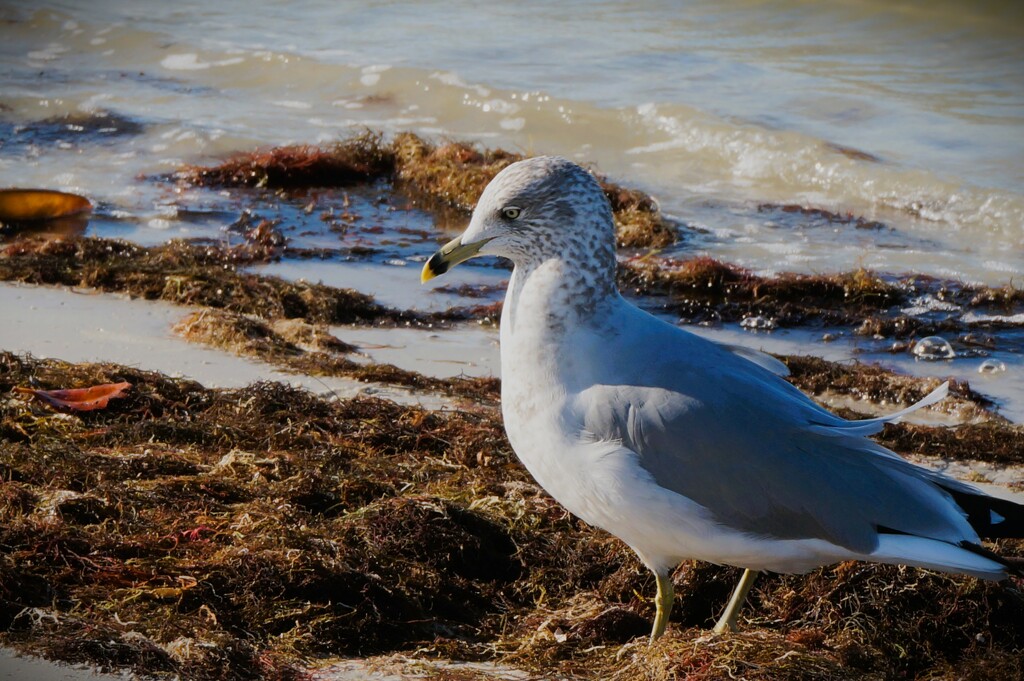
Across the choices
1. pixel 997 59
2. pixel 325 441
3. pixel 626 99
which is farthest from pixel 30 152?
pixel 997 59

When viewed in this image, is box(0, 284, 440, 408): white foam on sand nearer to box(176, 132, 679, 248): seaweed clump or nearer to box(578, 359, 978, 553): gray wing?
box(578, 359, 978, 553): gray wing

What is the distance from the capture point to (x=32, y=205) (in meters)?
8.60

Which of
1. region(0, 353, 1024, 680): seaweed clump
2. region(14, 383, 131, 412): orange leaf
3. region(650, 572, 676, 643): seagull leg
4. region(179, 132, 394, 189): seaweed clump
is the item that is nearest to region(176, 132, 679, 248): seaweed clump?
region(179, 132, 394, 189): seaweed clump

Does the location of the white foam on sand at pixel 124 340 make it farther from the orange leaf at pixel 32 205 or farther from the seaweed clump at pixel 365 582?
the orange leaf at pixel 32 205

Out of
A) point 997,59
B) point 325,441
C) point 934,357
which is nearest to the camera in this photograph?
point 325,441

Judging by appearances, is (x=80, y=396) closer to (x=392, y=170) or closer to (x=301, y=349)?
(x=301, y=349)

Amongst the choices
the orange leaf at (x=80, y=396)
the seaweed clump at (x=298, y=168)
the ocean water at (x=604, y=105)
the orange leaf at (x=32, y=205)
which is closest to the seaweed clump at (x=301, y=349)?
the orange leaf at (x=80, y=396)

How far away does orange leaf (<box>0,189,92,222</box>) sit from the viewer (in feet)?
28.0

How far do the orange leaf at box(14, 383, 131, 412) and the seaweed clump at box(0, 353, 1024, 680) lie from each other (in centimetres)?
11

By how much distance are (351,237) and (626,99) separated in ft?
16.9

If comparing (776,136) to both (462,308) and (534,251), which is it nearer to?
(462,308)

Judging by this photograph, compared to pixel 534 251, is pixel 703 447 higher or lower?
lower

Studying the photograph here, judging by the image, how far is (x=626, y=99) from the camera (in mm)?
13188

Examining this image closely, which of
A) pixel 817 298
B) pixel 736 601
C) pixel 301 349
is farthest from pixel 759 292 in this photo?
pixel 736 601
